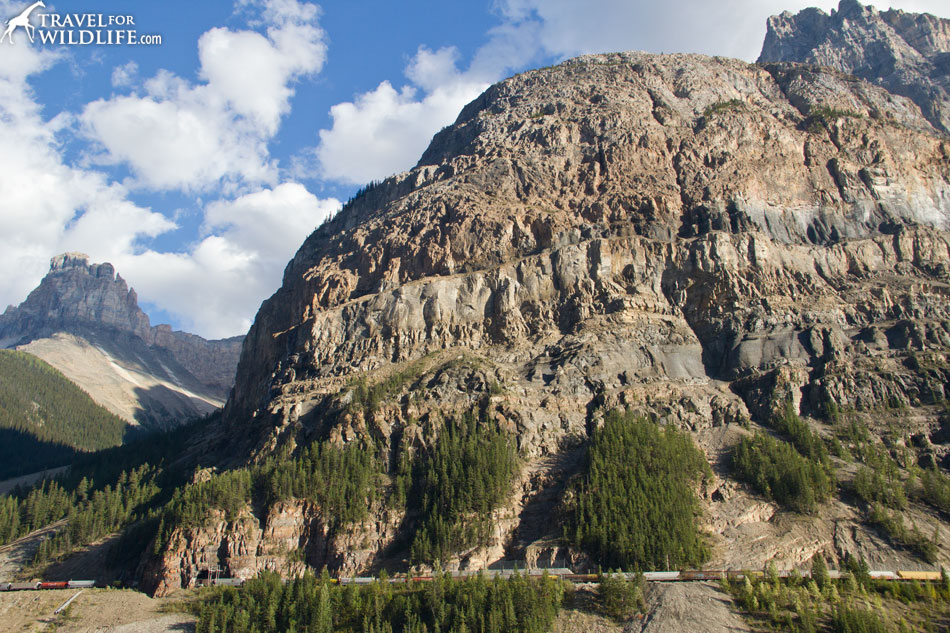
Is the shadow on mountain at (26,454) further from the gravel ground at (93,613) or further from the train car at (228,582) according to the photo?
the train car at (228,582)

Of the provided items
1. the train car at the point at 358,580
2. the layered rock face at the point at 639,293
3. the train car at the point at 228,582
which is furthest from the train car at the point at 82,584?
the train car at the point at 358,580

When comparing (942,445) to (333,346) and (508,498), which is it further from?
(333,346)

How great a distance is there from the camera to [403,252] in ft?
398

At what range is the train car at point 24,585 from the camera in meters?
74.1

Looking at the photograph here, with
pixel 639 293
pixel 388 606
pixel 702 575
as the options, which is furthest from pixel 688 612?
pixel 639 293

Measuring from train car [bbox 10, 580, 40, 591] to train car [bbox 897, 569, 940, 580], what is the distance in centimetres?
8502

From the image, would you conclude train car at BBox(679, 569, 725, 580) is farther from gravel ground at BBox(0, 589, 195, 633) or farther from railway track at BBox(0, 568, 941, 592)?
gravel ground at BBox(0, 589, 195, 633)

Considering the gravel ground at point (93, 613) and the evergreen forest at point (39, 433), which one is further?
the evergreen forest at point (39, 433)

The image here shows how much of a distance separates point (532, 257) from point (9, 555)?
8253 cm

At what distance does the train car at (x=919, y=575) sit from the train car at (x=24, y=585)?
279 ft

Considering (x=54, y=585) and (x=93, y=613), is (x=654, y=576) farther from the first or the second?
(x=54, y=585)

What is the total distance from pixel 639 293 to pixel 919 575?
178 ft

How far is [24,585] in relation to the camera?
75.9 meters

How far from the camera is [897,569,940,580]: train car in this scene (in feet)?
190
